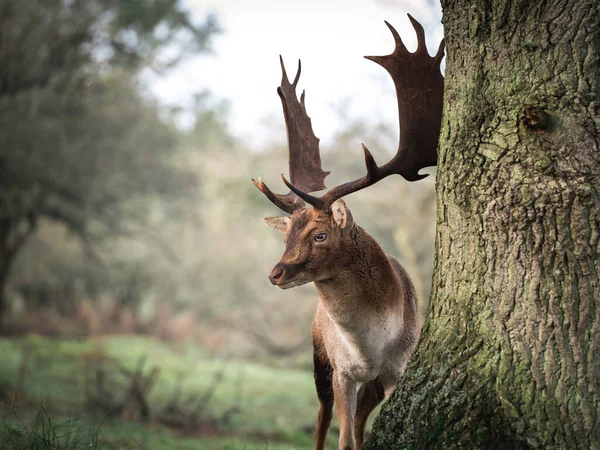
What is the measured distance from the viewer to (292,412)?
14047 millimetres

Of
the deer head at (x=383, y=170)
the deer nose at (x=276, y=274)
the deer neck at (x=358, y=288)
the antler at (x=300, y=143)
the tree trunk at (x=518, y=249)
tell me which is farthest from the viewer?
the antler at (x=300, y=143)

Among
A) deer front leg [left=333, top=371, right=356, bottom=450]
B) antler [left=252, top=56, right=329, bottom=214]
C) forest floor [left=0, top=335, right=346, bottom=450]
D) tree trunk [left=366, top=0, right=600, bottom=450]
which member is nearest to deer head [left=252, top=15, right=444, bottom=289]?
antler [left=252, top=56, right=329, bottom=214]

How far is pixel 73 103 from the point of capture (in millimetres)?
16484

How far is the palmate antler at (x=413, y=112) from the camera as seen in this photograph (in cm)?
556

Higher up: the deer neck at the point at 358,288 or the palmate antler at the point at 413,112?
the palmate antler at the point at 413,112

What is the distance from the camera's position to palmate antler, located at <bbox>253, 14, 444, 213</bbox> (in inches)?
219

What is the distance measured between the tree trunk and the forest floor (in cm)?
236

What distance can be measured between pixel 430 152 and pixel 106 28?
525 inches

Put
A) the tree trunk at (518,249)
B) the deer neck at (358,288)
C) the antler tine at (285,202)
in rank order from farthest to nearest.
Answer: the antler tine at (285,202) < the deer neck at (358,288) < the tree trunk at (518,249)

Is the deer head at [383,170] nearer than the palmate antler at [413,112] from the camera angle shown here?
Yes

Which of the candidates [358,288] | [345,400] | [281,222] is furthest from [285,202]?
[345,400]

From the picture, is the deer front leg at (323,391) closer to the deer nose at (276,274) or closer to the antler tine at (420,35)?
the deer nose at (276,274)

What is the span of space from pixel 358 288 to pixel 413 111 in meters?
1.37

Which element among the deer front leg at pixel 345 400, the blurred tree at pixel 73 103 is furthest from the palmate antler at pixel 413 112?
the blurred tree at pixel 73 103
